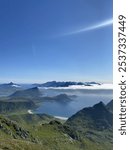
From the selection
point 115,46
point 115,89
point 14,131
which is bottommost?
point 14,131

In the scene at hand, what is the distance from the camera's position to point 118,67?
6344mm

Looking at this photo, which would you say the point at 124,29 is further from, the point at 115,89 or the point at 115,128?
the point at 115,128

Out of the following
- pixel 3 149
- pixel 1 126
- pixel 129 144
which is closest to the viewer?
pixel 129 144

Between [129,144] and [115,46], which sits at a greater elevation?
[115,46]

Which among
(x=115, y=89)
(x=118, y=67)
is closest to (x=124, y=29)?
(x=118, y=67)

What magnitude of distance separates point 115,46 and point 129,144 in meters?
2.02

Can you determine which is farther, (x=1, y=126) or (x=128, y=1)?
(x=1, y=126)

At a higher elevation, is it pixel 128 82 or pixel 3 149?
pixel 128 82

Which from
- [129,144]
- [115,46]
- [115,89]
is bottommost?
[129,144]

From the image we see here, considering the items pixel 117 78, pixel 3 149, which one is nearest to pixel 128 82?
pixel 117 78

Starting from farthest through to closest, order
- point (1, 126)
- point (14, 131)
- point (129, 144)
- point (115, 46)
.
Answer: point (14, 131) → point (1, 126) → point (115, 46) → point (129, 144)

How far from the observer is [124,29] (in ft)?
20.5

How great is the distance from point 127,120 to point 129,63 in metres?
1.19

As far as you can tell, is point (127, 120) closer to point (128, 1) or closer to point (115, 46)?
point (115, 46)
